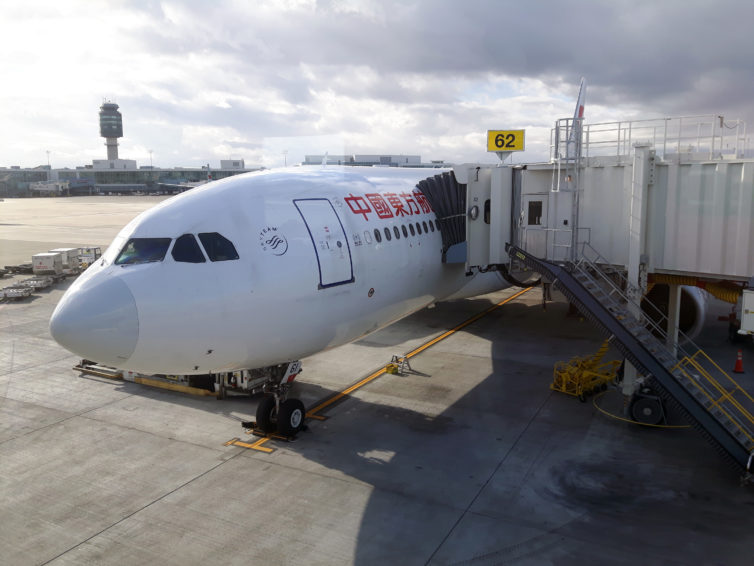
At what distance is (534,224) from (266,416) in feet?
25.1

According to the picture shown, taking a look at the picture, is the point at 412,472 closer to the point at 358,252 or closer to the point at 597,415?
the point at 358,252

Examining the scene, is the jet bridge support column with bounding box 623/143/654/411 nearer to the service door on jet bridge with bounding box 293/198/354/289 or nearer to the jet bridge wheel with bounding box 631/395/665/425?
the jet bridge wheel with bounding box 631/395/665/425

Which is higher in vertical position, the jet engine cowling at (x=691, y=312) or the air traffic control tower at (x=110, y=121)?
the air traffic control tower at (x=110, y=121)

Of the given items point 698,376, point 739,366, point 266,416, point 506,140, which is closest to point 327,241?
point 266,416

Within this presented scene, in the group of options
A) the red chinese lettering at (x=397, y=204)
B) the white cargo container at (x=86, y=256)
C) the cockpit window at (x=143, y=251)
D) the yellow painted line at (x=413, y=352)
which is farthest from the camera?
the white cargo container at (x=86, y=256)

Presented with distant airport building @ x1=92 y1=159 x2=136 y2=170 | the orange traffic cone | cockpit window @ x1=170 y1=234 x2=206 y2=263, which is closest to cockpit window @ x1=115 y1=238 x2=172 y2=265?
cockpit window @ x1=170 y1=234 x2=206 y2=263

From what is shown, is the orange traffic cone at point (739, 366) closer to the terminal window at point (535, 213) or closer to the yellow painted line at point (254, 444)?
the terminal window at point (535, 213)

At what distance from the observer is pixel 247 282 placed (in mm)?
10352

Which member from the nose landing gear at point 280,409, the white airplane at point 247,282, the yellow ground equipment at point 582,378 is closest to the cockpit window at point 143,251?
the white airplane at point 247,282

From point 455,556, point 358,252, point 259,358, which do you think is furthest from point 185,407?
point 455,556

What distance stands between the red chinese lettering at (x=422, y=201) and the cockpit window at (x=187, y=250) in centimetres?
709

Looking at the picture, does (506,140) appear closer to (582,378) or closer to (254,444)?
(582,378)

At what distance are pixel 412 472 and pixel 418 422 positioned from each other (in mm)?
2414

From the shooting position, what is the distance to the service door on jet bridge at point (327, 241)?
37.8 ft
